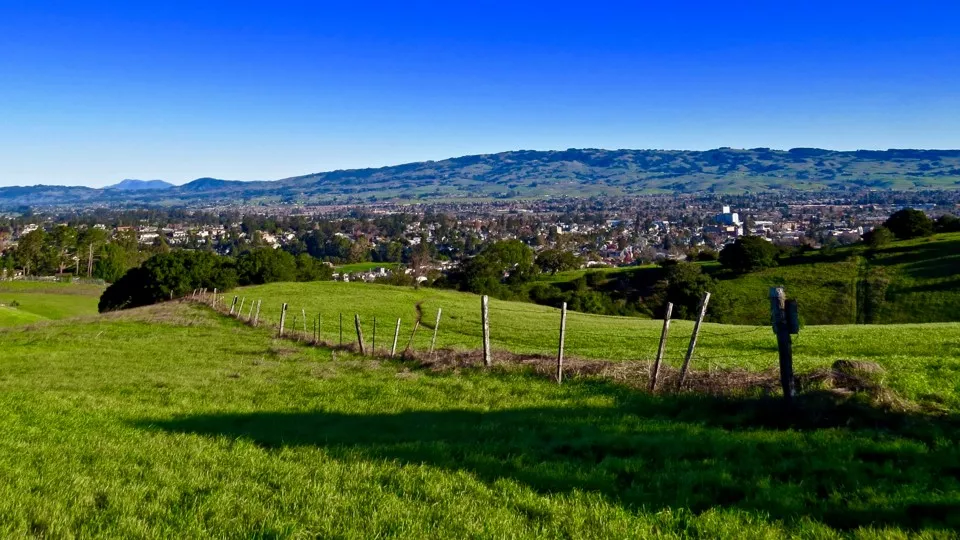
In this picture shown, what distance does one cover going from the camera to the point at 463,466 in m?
9.27

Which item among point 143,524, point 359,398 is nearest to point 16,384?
point 359,398

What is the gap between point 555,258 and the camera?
484 ft

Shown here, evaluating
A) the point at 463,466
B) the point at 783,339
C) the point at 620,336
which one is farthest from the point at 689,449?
the point at 620,336

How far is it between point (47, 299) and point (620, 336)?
9082 cm

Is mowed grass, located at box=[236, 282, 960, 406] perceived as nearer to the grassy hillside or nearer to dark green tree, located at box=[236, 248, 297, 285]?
dark green tree, located at box=[236, 248, 297, 285]

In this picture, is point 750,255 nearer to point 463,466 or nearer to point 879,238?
point 879,238

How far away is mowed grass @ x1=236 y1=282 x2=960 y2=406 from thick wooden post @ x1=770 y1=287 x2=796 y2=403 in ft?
8.89

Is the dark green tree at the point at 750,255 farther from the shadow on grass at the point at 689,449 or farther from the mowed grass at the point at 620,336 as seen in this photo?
the shadow on grass at the point at 689,449

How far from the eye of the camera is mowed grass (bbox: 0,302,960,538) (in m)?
6.92

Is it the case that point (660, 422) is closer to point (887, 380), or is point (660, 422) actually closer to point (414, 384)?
point (887, 380)

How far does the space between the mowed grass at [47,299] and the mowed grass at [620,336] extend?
2816 cm

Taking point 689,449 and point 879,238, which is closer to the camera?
point 689,449

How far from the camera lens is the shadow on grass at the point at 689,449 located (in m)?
7.77

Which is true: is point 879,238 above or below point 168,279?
above
